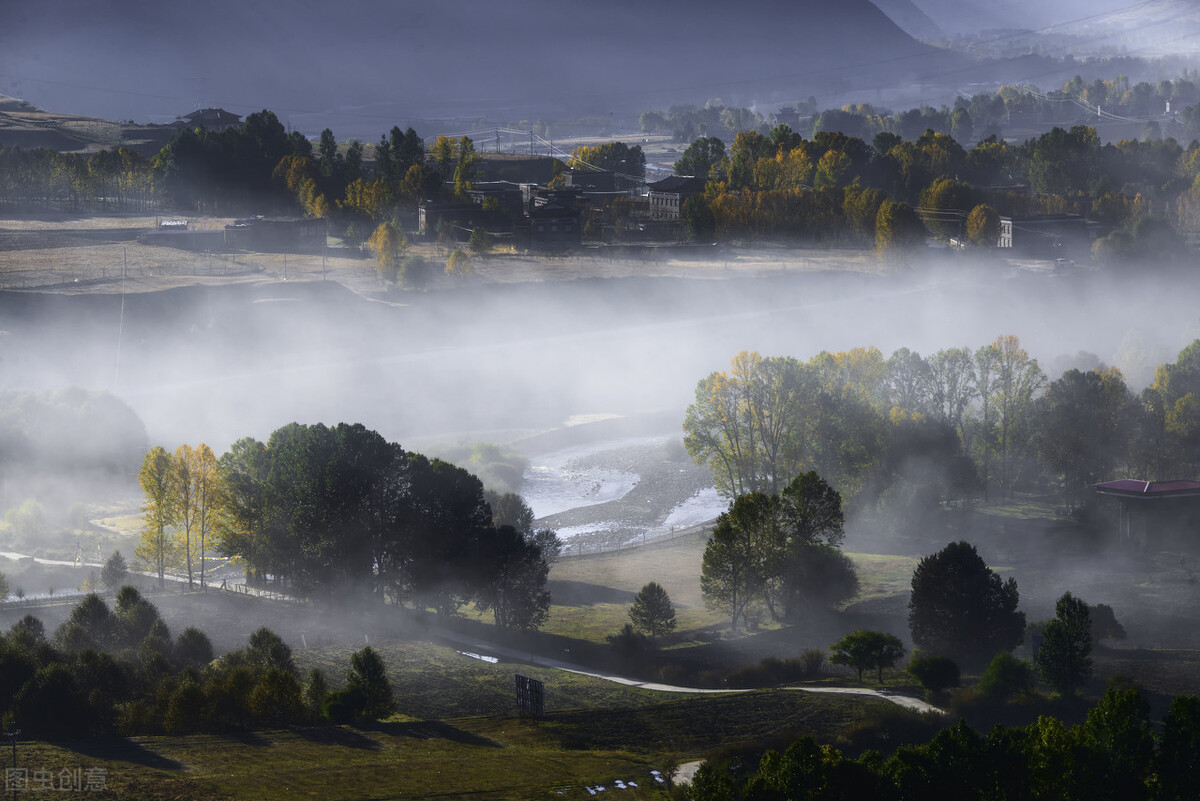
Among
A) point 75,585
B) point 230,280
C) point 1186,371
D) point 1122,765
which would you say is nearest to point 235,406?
point 230,280

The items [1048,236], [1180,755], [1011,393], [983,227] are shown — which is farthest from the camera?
[1048,236]

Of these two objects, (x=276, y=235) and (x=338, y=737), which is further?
(x=276, y=235)

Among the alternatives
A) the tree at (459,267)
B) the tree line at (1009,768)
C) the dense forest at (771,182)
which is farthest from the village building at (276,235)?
the tree line at (1009,768)

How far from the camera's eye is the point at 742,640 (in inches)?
1287

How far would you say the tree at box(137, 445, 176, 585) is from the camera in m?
37.0

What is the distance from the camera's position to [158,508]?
37.1m

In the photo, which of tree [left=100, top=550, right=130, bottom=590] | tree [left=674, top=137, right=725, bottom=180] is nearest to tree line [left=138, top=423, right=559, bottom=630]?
tree [left=100, top=550, right=130, bottom=590]

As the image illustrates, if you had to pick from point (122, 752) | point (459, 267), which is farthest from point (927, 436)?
point (459, 267)

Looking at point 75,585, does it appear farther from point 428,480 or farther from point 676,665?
point 676,665

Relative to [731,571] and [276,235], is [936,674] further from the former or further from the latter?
[276,235]

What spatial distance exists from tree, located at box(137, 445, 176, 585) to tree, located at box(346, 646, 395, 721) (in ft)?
40.5

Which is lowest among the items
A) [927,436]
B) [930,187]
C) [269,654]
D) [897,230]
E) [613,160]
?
[269,654]

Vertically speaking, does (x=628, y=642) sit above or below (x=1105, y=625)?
below

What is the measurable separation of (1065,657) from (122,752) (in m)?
18.9
